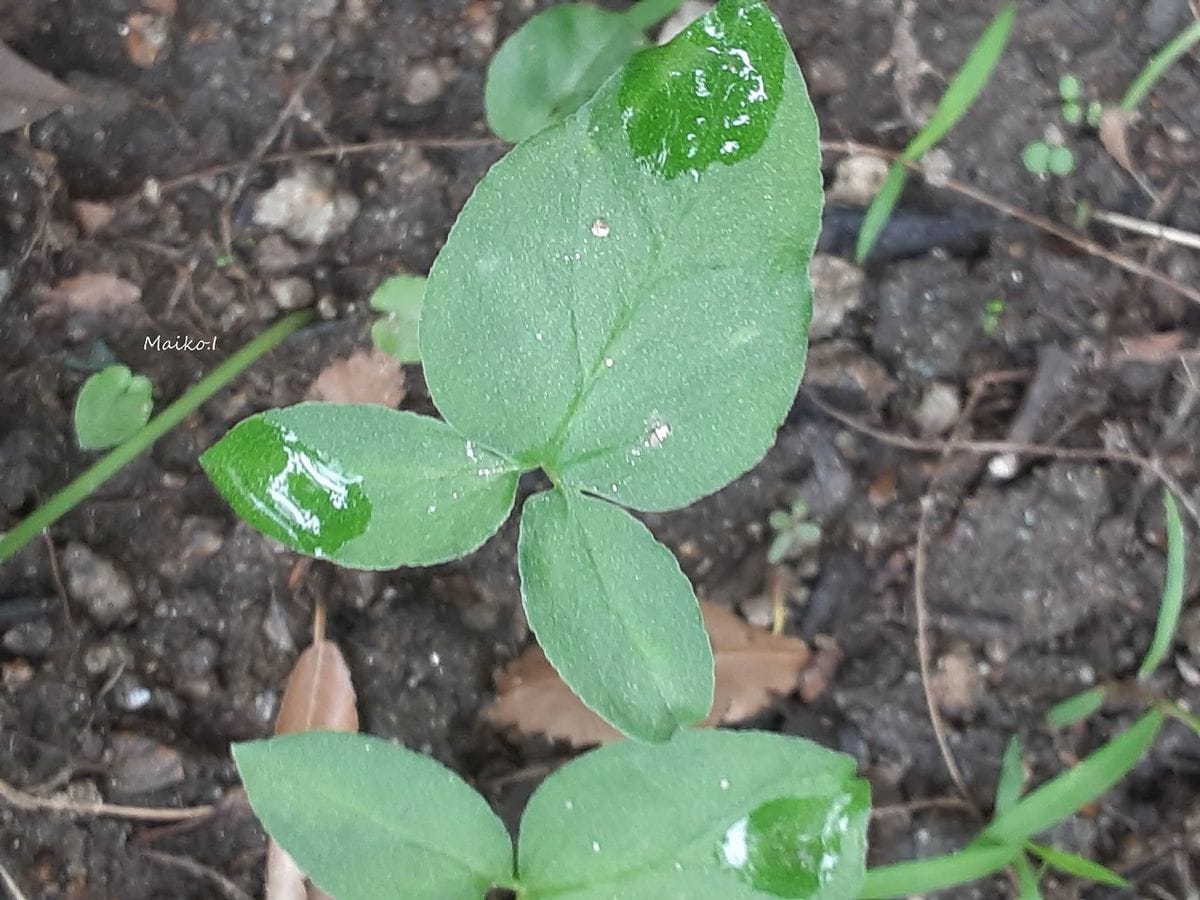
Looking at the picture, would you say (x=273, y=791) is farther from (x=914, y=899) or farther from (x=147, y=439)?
(x=914, y=899)

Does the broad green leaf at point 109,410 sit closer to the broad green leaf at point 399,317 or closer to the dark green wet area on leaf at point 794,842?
the broad green leaf at point 399,317

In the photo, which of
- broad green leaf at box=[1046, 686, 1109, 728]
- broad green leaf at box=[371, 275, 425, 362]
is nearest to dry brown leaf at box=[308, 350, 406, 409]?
broad green leaf at box=[371, 275, 425, 362]

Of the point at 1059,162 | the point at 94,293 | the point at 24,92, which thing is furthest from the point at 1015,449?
the point at 24,92

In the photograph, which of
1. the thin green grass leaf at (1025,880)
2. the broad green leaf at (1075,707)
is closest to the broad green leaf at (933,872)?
the thin green grass leaf at (1025,880)

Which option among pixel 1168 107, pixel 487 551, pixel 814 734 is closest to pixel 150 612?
pixel 487 551

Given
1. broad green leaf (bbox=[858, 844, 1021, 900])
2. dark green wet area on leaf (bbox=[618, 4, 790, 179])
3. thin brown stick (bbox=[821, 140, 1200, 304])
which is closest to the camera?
dark green wet area on leaf (bbox=[618, 4, 790, 179])

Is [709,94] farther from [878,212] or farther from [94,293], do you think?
[94,293]

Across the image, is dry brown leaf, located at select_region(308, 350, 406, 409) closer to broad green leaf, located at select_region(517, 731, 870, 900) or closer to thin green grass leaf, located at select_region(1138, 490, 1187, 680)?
broad green leaf, located at select_region(517, 731, 870, 900)
